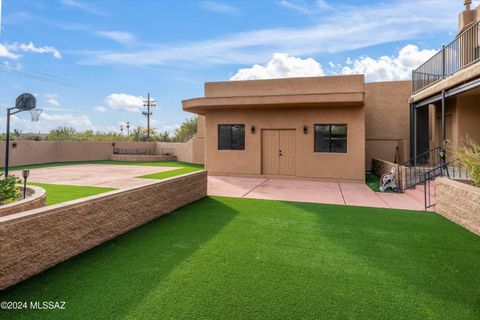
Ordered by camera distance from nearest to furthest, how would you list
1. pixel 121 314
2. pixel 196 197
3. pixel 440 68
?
pixel 121 314, pixel 196 197, pixel 440 68

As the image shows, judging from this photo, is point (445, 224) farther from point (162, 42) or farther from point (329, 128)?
point (162, 42)

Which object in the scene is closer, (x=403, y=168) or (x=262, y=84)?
(x=403, y=168)

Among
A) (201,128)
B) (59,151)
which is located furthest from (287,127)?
(59,151)

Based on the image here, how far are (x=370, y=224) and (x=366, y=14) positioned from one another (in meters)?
9.81

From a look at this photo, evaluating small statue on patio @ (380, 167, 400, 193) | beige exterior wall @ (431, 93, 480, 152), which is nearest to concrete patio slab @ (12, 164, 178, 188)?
small statue on patio @ (380, 167, 400, 193)

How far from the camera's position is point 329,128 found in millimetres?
12320

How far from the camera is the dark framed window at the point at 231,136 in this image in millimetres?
13570

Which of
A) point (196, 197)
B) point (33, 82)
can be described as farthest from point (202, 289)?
point (33, 82)

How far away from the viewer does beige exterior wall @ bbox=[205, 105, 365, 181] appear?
471 inches

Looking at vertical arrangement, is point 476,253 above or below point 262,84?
below

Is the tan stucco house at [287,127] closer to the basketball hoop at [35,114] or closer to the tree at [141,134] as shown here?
the basketball hoop at [35,114]

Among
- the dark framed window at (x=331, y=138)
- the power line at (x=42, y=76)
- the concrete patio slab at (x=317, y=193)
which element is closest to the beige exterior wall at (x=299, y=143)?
the dark framed window at (x=331, y=138)

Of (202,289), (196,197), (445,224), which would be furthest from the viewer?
(196,197)

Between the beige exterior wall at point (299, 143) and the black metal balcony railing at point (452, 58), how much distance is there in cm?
307
